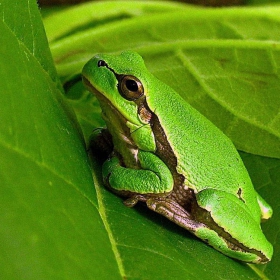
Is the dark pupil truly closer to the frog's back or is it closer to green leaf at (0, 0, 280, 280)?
the frog's back

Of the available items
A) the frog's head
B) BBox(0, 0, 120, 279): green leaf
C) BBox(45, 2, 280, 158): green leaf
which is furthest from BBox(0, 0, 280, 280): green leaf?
BBox(45, 2, 280, 158): green leaf

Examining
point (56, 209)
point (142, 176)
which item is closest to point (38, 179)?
point (56, 209)

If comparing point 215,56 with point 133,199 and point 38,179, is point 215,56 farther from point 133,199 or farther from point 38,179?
point 38,179

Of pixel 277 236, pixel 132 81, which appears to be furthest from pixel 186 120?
pixel 277 236

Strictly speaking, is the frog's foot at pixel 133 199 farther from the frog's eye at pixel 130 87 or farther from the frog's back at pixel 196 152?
the frog's eye at pixel 130 87

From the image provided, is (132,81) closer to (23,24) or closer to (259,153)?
(23,24)
